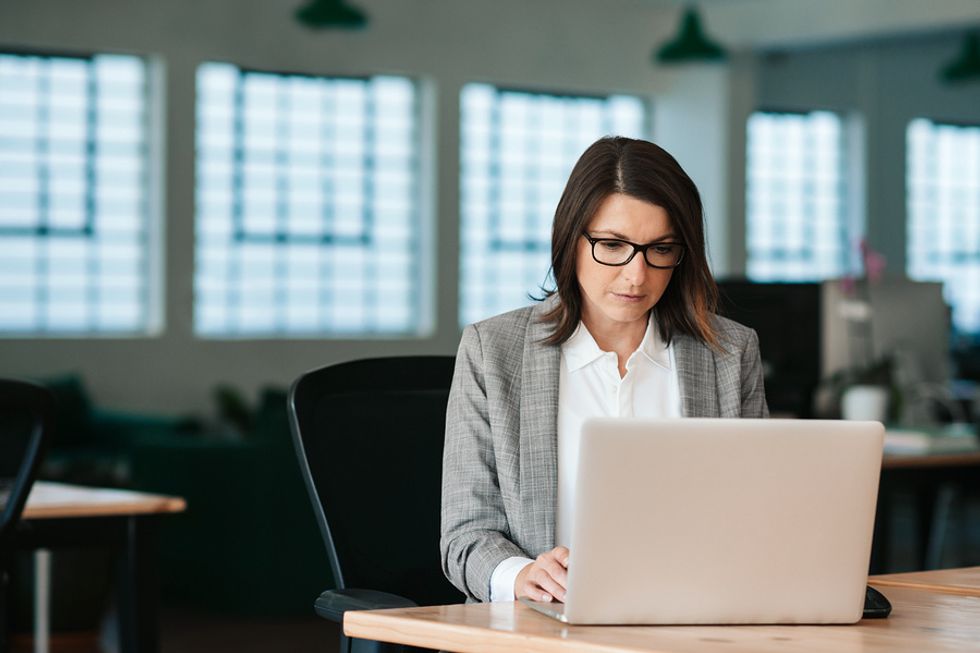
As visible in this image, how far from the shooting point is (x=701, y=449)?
148cm

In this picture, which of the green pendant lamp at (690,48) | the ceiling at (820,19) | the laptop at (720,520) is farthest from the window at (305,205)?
the laptop at (720,520)

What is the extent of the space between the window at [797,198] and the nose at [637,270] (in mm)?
8149

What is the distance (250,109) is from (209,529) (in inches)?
148

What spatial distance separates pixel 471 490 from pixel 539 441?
117 mm

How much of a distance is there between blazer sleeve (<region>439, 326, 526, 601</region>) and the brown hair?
129 mm

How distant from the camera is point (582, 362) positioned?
2121mm

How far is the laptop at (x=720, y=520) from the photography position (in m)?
1.46

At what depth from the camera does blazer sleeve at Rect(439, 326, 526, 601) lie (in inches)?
76.9

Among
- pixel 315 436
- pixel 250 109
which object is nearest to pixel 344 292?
pixel 250 109

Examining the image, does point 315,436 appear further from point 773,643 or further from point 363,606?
point 773,643

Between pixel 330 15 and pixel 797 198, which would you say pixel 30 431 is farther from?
pixel 797 198

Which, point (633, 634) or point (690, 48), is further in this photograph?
point (690, 48)

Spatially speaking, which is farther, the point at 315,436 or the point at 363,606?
the point at 315,436

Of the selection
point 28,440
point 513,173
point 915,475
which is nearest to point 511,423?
point 28,440
